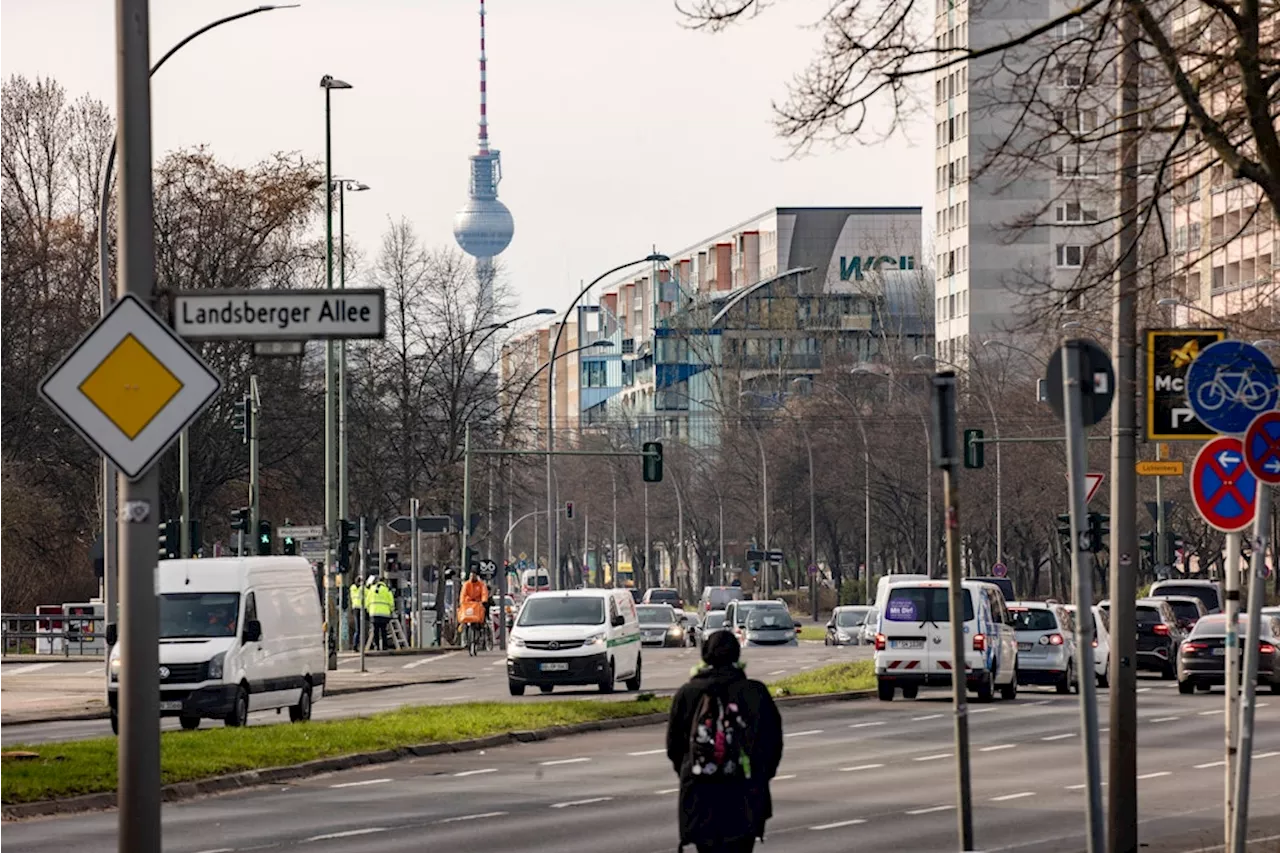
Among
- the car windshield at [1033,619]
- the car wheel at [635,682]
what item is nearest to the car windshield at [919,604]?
the car windshield at [1033,619]

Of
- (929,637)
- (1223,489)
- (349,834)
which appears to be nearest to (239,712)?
(929,637)

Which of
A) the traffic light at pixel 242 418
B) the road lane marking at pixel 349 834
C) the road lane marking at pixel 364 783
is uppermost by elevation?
the traffic light at pixel 242 418

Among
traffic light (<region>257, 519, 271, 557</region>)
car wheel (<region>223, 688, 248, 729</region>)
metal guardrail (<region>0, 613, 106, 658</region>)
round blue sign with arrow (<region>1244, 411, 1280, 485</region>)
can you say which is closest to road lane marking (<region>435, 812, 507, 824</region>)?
round blue sign with arrow (<region>1244, 411, 1280, 485</region>)

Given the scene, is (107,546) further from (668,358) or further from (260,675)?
(668,358)

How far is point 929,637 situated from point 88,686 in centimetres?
1564

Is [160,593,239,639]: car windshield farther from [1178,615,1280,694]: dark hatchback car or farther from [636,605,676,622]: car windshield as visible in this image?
[636,605,676,622]: car windshield

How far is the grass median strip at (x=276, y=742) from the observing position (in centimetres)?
2211

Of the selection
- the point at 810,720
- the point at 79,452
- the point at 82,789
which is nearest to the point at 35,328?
the point at 79,452

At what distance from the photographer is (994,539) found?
100m

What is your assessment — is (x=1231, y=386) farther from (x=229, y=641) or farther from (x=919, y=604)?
(x=919, y=604)

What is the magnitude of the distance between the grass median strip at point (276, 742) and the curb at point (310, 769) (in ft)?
0.43

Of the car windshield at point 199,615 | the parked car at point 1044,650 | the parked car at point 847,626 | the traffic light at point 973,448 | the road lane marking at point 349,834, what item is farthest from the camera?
the parked car at point 847,626

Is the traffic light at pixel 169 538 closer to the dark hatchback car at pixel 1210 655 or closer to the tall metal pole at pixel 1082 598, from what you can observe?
the dark hatchback car at pixel 1210 655

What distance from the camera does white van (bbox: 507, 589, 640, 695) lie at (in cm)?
4019
